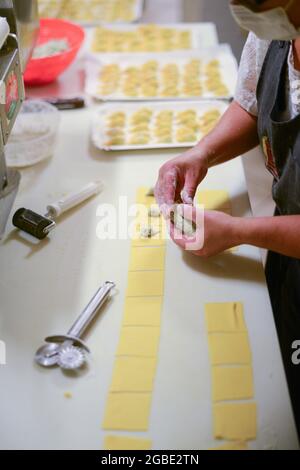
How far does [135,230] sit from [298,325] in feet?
1.38

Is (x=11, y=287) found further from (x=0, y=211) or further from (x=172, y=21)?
(x=172, y=21)

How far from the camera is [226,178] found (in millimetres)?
1331

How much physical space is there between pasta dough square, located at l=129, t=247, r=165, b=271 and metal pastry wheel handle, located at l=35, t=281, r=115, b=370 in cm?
16

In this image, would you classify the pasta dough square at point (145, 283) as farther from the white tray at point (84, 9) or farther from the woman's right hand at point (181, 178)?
the white tray at point (84, 9)

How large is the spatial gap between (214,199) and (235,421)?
1.89 ft

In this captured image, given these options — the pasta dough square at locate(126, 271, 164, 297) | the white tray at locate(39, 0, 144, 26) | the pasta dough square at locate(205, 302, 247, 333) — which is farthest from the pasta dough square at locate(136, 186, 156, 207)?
the white tray at locate(39, 0, 144, 26)

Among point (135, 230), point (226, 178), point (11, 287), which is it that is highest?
point (226, 178)

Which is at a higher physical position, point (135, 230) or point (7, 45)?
point (7, 45)

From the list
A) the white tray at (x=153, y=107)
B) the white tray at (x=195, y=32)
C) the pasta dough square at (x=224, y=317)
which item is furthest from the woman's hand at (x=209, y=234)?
the white tray at (x=195, y=32)

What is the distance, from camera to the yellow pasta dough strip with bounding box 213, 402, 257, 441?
81 cm

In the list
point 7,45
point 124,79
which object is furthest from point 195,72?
point 7,45

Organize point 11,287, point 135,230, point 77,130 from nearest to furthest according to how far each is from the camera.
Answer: point 11,287
point 135,230
point 77,130

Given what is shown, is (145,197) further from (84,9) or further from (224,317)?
(84,9)

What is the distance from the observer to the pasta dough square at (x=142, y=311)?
985mm
